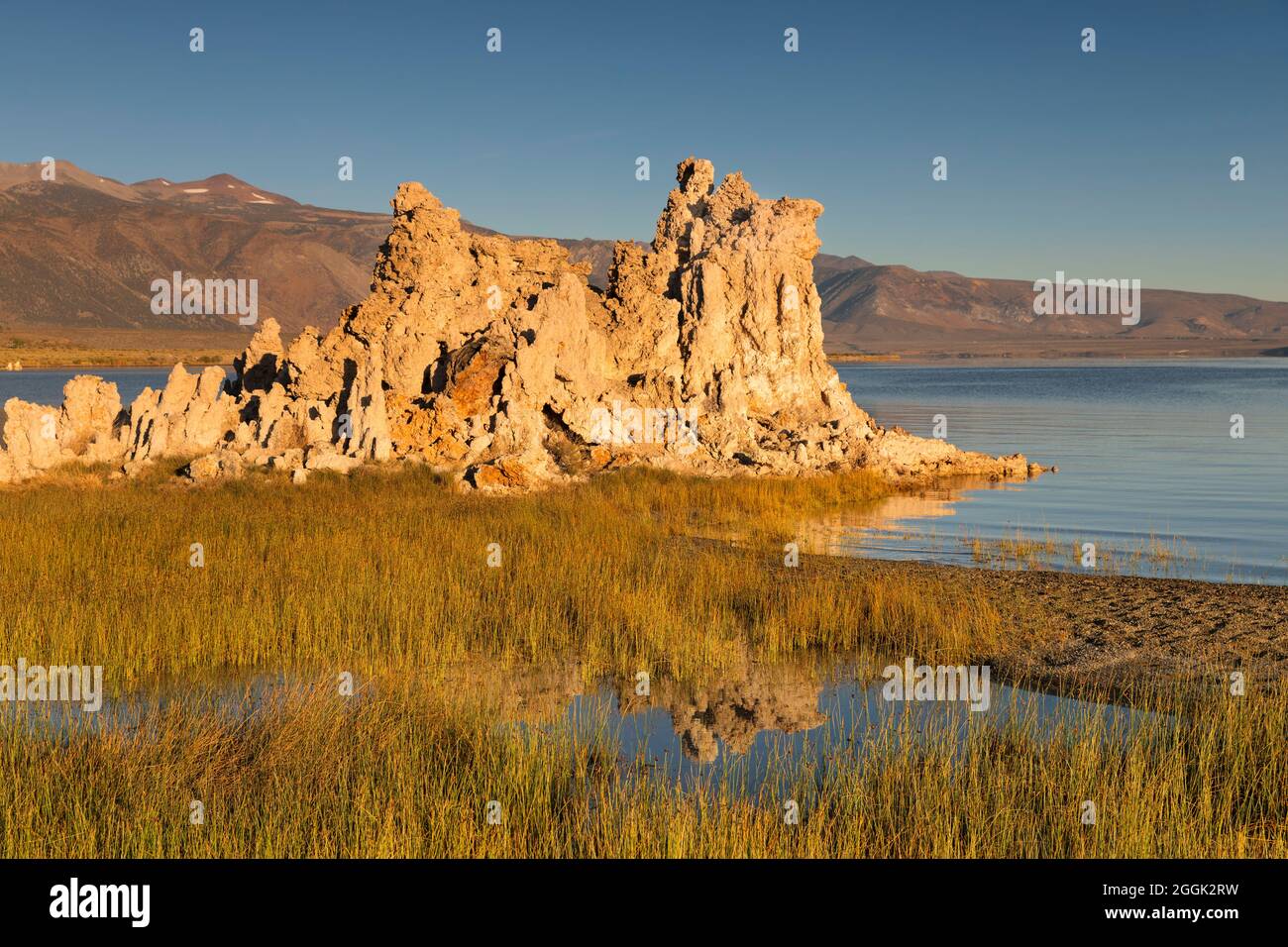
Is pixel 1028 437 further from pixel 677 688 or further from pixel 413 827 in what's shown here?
pixel 413 827

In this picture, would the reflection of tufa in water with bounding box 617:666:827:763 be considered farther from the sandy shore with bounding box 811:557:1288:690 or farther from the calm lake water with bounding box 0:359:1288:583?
the calm lake water with bounding box 0:359:1288:583

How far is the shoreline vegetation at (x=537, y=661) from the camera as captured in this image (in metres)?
6.17

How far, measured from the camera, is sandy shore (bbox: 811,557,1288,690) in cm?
998

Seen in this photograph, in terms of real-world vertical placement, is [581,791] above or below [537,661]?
below

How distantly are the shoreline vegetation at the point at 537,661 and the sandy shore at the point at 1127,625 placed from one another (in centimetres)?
6

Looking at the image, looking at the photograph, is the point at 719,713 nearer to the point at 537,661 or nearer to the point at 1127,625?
the point at 537,661

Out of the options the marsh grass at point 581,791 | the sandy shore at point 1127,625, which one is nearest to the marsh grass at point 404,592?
the sandy shore at point 1127,625

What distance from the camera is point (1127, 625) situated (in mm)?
11562

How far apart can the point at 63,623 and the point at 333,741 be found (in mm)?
4157

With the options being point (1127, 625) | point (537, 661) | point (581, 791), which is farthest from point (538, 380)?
point (581, 791)

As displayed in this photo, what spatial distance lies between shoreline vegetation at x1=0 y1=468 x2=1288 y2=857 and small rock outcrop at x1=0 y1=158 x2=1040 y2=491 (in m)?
3.21

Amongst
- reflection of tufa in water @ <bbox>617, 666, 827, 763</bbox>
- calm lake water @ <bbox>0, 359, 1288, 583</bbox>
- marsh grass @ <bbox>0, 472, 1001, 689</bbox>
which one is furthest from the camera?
calm lake water @ <bbox>0, 359, 1288, 583</bbox>

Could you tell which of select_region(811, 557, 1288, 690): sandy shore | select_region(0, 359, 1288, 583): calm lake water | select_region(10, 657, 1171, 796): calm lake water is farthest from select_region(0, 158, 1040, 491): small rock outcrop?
select_region(10, 657, 1171, 796): calm lake water

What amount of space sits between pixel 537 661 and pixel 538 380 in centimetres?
1308
